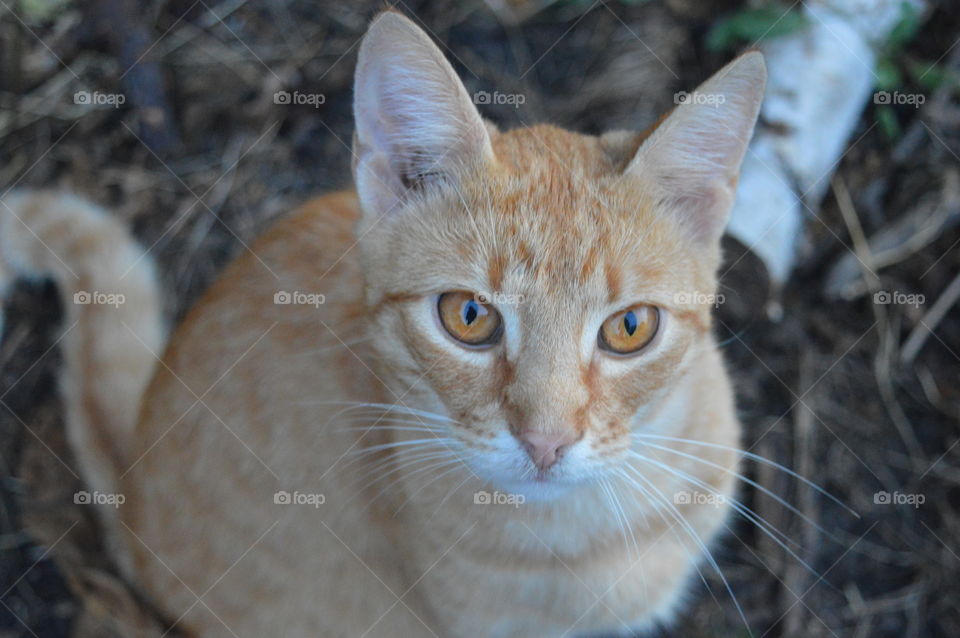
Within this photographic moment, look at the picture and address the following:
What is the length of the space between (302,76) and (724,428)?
8.15 feet

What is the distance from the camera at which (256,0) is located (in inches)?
158

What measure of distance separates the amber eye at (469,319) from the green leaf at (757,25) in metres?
2.14

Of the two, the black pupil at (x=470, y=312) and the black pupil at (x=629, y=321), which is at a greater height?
the black pupil at (x=470, y=312)

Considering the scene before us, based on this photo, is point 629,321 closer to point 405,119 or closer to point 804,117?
point 405,119

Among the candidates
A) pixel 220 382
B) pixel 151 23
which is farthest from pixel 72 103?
pixel 220 382

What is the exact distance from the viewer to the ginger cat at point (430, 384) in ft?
6.37

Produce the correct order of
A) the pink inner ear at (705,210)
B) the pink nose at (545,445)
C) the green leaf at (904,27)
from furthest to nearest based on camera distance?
1. the green leaf at (904,27)
2. the pink inner ear at (705,210)
3. the pink nose at (545,445)

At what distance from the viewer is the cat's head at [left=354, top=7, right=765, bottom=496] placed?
6.19 feet

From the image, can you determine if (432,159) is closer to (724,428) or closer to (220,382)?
(220,382)

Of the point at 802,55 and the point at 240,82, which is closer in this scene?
the point at 802,55

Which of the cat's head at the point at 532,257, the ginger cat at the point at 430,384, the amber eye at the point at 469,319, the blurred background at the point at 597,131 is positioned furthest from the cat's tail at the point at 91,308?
the amber eye at the point at 469,319

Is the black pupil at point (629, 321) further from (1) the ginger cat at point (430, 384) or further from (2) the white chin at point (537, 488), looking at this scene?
(2) the white chin at point (537, 488)

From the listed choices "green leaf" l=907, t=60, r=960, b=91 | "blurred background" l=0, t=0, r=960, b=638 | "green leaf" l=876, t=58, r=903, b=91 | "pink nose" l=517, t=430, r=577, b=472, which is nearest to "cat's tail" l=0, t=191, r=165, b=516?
"blurred background" l=0, t=0, r=960, b=638

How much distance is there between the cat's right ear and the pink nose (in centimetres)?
70
